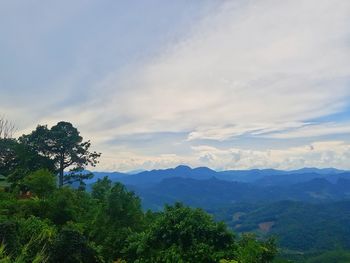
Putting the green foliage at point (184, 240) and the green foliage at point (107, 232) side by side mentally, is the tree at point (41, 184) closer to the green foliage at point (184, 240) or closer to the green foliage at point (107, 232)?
the green foliage at point (107, 232)

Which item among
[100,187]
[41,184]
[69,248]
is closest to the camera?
[69,248]

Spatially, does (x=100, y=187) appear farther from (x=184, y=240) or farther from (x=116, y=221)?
(x=184, y=240)

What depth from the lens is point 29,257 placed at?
47.2 feet

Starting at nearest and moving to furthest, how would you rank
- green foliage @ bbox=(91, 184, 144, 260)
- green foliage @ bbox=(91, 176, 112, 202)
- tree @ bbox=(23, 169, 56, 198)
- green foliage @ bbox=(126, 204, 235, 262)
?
green foliage @ bbox=(126, 204, 235, 262), green foliage @ bbox=(91, 184, 144, 260), tree @ bbox=(23, 169, 56, 198), green foliage @ bbox=(91, 176, 112, 202)

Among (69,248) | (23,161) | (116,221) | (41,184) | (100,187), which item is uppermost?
(23,161)

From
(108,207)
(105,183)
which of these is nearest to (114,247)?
(108,207)

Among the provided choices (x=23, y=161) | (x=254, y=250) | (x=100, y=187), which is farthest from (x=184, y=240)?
(x=23, y=161)

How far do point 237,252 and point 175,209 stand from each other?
383 centimetres

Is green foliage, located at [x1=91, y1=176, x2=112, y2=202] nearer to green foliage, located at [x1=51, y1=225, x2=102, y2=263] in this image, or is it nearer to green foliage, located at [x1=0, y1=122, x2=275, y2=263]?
green foliage, located at [x1=0, y1=122, x2=275, y2=263]

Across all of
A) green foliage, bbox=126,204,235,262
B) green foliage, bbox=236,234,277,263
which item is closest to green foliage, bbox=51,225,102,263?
green foliage, bbox=126,204,235,262

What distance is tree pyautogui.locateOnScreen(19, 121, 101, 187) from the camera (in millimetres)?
42844

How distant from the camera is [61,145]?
43.5 meters

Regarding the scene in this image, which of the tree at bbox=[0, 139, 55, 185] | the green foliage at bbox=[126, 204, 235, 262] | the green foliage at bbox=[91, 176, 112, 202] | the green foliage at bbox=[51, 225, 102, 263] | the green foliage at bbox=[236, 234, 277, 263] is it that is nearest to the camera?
the green foliage at bbox=[236, 234, 277, 263]

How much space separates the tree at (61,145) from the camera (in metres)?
42.8
